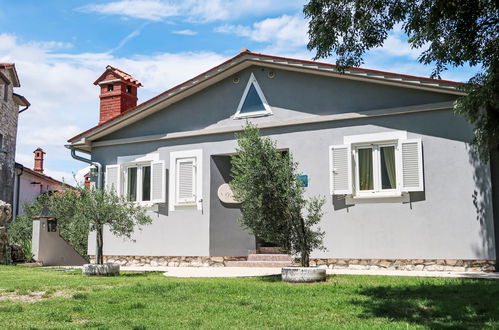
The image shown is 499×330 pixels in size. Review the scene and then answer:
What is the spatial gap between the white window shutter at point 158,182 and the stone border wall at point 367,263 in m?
1.52

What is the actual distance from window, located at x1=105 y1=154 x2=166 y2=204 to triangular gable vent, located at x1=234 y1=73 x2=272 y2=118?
255cm

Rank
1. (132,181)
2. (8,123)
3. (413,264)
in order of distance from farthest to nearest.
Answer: (8,123), (132,181), (413,264)

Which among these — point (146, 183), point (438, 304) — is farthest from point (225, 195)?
point (438, 304)

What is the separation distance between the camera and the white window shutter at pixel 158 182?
14047 mm

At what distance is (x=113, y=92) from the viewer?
54.6 ft

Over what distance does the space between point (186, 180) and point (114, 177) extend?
2.37m

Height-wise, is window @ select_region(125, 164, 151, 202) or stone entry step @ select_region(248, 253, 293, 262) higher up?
window @ select_region(125, 164, 151, 202)

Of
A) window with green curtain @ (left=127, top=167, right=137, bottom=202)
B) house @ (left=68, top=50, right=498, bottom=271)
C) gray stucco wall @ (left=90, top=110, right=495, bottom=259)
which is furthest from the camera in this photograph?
window with green curtain @ (left=127, top=167, right=137, bottom=202)

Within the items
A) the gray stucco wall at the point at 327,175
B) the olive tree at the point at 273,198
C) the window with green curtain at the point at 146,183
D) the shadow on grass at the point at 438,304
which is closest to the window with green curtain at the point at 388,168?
the gray stucco wall at the point at 327,175

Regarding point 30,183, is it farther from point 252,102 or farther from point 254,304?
point 254,304

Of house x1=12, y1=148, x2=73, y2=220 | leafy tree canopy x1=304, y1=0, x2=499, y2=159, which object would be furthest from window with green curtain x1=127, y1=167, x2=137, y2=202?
house x1=12, y1=148, x2=73, y2=220

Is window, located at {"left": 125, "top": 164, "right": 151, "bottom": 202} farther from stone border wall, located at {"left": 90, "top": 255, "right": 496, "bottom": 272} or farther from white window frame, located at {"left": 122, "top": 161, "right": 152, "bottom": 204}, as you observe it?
stone border wall, located at {"left": 90, "top": 255, "right": 496, "bottom": 272}

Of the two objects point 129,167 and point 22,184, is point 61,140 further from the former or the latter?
point 22,184

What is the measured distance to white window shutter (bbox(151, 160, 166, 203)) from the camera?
1405 centimetres
